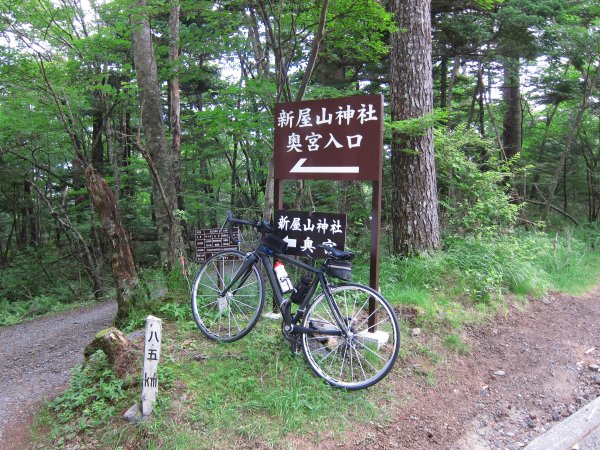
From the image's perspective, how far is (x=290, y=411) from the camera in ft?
10.1

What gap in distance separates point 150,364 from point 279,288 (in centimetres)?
128

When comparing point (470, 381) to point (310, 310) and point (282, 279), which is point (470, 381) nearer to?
point (310, 310)

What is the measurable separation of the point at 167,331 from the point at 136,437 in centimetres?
155

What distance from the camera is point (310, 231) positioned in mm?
3945

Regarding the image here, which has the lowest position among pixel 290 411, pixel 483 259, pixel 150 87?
pixel 290 411

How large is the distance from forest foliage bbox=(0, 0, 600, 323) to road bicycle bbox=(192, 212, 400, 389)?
1317 mm

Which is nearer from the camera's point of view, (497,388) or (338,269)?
(338,269)

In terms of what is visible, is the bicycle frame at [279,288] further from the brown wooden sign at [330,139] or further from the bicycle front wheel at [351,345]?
the brown wooden sign at [330,139]

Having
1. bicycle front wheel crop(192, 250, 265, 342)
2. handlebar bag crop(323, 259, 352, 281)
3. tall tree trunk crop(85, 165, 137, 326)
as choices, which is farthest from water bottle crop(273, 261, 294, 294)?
tall tree trunk crop(85, 165, 137, 326)

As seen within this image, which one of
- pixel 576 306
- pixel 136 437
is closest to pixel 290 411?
pixel 136 437

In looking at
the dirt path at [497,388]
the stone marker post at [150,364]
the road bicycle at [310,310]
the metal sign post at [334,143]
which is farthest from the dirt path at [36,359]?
the metal sign post at [334,143]

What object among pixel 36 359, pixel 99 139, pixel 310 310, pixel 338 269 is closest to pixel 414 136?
pixel 338 269

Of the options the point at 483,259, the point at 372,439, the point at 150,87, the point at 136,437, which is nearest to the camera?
the point at 136,437

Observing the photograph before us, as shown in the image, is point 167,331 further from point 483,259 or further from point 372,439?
point 483,259
